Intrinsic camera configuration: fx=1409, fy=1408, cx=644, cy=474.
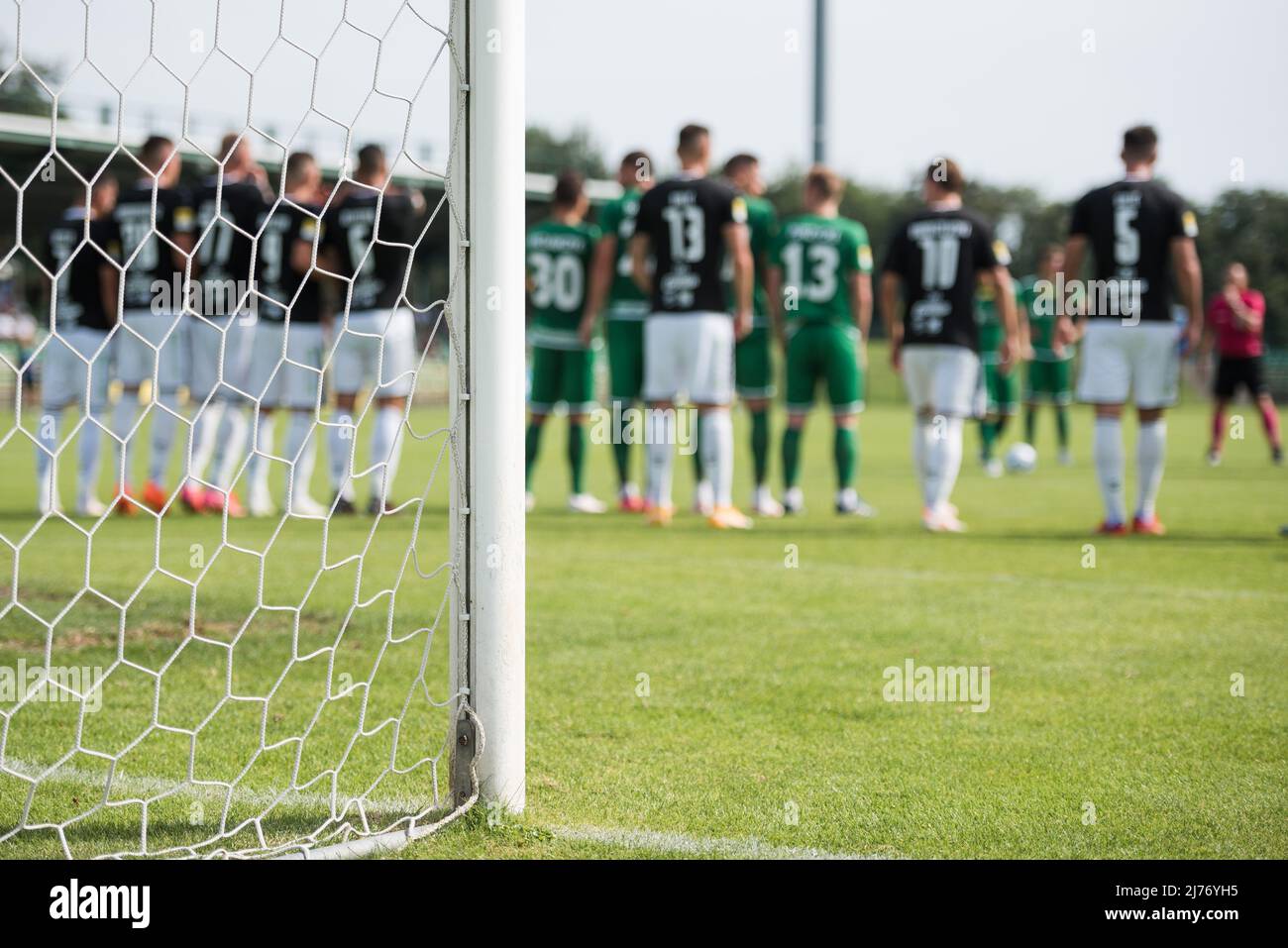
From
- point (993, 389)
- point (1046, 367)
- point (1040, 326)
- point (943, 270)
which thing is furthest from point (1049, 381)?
point (943, 270)

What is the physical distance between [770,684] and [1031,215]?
75.5 metres

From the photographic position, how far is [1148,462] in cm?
885

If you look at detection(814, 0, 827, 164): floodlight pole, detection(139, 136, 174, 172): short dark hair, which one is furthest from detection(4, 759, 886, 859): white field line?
detection(814, 0, 827, 164): floodlight pole

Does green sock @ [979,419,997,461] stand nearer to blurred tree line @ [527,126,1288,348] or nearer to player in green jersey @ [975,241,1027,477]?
player in green jersey @ [975,241,1027,477]

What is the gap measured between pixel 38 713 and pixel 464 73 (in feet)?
7.84

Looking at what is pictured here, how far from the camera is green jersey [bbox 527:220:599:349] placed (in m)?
10.6

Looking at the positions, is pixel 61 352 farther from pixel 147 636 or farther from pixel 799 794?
pixel 799 794

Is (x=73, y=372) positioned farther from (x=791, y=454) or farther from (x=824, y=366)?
(x=824, y=366)

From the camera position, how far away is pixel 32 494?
11.1 metres

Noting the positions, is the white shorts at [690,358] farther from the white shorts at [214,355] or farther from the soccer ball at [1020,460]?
the soccer ball at [1020,460]

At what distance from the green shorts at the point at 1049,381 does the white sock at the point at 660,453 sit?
7.85 m

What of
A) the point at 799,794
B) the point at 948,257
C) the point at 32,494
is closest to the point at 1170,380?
the point at 948,257
